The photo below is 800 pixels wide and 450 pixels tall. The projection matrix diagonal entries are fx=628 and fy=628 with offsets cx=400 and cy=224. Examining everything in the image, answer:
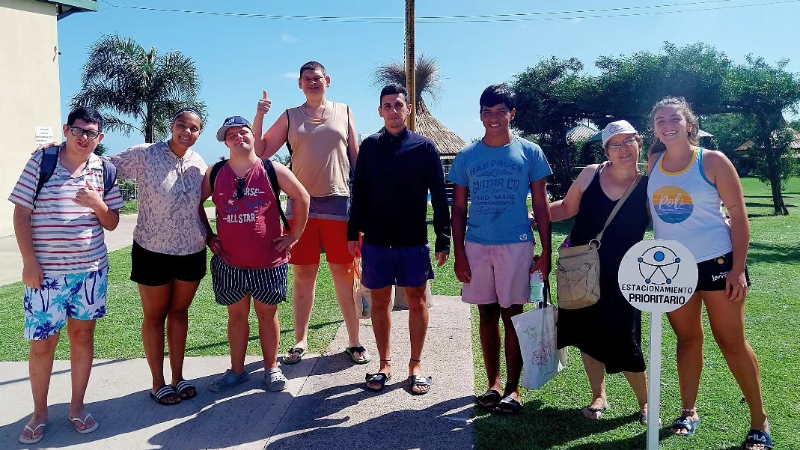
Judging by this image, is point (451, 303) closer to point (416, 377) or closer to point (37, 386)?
point (416, 377)

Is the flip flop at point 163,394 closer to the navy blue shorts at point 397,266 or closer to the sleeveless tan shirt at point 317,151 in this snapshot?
the navy blue shorts at point 397,266

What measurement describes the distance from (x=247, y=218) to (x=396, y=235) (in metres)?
0.93

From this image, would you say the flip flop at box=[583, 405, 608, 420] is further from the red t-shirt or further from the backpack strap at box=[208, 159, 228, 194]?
the backpack strap at box=[208, 159, 228, 194]

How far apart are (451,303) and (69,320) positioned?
157 inches

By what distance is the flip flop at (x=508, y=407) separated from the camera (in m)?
→ 3.73

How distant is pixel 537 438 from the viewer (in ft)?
11.2

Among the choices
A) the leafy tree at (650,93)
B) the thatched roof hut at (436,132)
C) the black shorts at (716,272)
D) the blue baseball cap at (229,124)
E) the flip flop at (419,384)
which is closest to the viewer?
the black shorts at (716,272)

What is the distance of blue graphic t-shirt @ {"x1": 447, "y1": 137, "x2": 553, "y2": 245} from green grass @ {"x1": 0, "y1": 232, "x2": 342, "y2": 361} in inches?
81.0

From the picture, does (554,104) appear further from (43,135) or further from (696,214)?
(696,214)

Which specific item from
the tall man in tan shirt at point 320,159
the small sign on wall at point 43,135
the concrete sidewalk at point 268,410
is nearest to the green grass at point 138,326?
the concrete sidewalk at point 268,410

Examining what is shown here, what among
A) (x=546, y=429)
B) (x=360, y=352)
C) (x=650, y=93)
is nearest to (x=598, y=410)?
(x=546, y=429)

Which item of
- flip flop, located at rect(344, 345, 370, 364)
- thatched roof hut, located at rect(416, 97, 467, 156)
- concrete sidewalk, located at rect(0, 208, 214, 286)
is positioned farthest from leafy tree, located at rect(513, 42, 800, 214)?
flip flop, located at rect(344, 345, 370, 364)

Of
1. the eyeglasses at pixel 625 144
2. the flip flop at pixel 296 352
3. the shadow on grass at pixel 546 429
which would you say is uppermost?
the eyeglasses at pixel 625 144

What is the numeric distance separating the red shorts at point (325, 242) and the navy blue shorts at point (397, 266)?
57 centimetres
